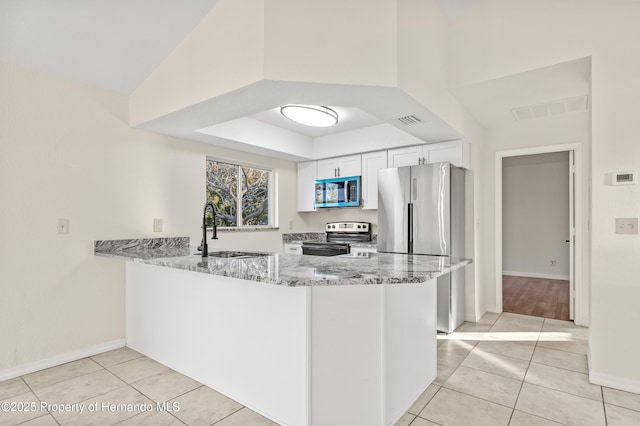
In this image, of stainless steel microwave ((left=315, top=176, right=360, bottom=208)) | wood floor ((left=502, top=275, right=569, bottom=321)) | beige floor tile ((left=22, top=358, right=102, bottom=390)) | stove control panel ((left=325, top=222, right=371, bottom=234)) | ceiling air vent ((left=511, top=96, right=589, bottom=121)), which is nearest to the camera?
beige floor tile ((left=22, top=358, right=102, bottom=390))

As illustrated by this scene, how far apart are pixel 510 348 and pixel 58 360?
3890mm

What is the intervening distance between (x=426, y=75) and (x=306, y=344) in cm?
220

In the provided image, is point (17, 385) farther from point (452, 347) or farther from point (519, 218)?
point (519, 218)

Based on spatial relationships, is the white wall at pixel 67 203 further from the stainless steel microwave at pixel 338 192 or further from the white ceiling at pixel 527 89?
the white ceiling at pixel 527 89

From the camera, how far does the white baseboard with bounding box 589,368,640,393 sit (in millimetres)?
2336

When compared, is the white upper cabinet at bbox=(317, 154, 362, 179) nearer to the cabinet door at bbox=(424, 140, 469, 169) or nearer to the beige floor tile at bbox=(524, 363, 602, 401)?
the cabinet door at bbox=(424, 140, 469, 169)

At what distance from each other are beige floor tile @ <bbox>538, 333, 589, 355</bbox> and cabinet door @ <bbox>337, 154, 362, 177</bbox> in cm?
276

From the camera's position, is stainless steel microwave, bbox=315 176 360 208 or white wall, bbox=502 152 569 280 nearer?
stainless steel microwave, bbox=315 176 360 208

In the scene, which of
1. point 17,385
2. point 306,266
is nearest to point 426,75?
point 306,266

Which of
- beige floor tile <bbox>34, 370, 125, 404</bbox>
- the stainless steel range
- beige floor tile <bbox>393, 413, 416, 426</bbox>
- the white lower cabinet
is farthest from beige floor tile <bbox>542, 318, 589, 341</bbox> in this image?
beige floor tile <bbox>34, 370, 125, 404</bbox>

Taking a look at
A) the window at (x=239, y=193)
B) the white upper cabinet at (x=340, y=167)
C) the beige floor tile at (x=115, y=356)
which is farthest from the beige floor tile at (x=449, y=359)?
the window at (x=239, y=193)

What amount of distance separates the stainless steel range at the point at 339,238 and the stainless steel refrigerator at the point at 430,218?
26.7 inches

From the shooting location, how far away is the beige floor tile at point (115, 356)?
9.17ft

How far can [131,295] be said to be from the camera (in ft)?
10.2
